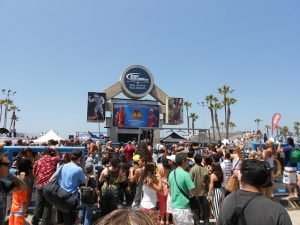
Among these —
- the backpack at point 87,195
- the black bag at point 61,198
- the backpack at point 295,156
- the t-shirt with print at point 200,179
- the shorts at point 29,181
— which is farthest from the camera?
the backpack at point 295,156

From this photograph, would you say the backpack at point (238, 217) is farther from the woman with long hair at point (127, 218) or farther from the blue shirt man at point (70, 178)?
the blue shirt man at point (70, 178)

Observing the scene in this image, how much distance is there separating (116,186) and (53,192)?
1.42 metres

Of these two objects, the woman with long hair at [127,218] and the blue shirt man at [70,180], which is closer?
the woman with long hair at [127,218]

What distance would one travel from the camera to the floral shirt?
7340mm

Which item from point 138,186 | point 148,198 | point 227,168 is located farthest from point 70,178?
point 227,168

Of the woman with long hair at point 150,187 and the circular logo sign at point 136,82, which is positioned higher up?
the circular logo sign at point 136,82

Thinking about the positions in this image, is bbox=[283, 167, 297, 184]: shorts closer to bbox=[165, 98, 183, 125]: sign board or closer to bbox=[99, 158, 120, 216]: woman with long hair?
bbox=[99, 158, 120, 216]: woman with long hair

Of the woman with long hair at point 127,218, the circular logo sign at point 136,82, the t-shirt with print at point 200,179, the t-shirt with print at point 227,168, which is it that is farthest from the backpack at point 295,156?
the circular logo sign at point 136,82

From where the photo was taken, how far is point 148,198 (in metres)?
5.94

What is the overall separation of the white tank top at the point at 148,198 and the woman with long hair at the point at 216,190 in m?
2.08

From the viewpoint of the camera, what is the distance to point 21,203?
6.00m

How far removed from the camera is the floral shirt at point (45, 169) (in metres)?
7.34

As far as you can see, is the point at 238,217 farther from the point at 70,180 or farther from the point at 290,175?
the point at 290,175

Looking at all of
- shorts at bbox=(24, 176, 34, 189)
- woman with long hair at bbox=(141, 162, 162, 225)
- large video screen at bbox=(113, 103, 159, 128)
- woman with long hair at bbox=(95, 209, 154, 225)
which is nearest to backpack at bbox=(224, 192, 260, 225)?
woman with long hair at bbox=(95, 209, 154, 225)
